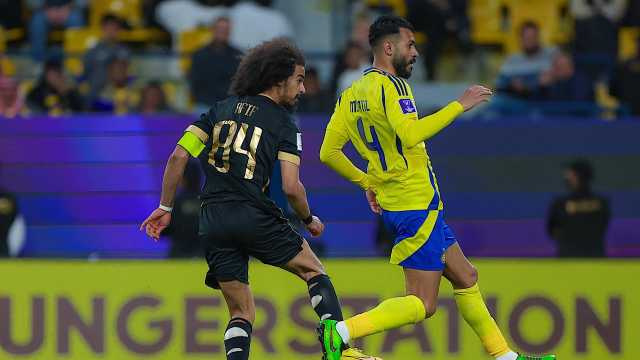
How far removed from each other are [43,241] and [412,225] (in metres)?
6.11

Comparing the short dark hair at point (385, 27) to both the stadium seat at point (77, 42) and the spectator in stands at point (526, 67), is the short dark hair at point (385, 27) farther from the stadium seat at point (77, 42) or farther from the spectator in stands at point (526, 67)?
the stadium seat at point (77, 42)

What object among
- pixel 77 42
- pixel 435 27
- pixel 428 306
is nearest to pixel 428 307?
pixel 428 306

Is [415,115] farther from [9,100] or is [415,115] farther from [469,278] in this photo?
[9,100]

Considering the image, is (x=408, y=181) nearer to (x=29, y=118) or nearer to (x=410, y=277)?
(x=410, y=277)

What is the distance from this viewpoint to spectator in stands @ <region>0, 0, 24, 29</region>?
15.9m

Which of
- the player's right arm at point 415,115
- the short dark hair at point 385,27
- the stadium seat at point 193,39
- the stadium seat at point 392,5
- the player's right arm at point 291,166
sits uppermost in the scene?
the stadium seat at point 392,5

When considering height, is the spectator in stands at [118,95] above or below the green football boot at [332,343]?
above

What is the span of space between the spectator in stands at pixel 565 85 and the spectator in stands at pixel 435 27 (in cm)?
132

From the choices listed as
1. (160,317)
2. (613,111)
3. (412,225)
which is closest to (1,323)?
(160,317)

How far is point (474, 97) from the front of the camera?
7973mm

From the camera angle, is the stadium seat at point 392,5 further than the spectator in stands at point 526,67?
Yes

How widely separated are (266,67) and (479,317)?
6.05 ft

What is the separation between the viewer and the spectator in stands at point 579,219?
1320 cm

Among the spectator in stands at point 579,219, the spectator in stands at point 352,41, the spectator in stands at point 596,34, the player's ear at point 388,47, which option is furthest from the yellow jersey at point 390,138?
the spectator in stands at point 596,34
